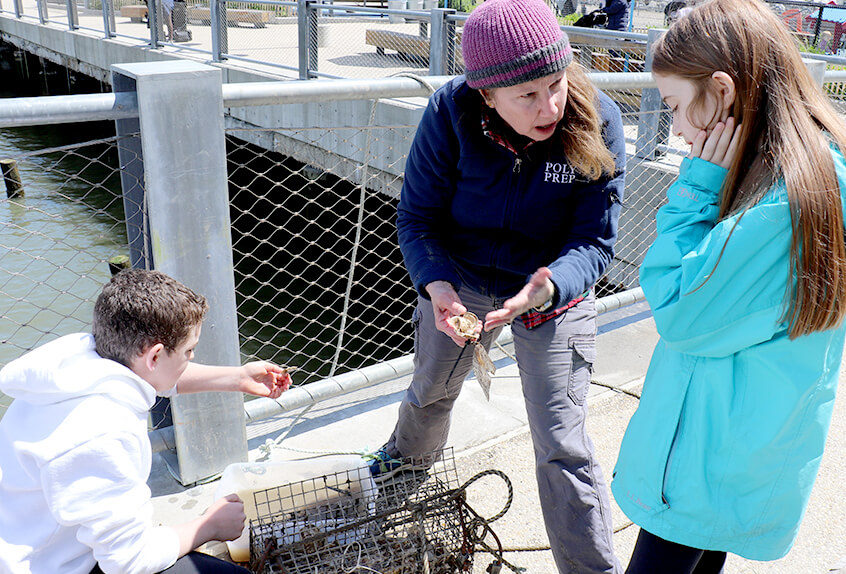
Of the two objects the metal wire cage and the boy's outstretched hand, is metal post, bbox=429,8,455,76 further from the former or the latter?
the boy's outstretched hand

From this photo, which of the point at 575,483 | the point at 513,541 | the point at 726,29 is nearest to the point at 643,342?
the point at 513,541

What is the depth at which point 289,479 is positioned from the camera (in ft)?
8.37

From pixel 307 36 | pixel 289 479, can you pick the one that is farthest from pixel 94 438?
pixel 307 36

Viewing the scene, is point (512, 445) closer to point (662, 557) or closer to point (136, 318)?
point (662, 557)

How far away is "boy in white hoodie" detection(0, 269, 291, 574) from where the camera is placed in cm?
155

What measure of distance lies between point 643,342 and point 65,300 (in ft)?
20.9

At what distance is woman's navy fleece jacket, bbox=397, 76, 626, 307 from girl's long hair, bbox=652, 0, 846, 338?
0.54 metres

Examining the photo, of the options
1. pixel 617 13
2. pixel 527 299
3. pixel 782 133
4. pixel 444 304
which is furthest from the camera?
pixel 617 13

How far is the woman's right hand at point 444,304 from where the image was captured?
210 centimetres

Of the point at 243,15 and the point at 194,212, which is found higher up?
the point at 194,212

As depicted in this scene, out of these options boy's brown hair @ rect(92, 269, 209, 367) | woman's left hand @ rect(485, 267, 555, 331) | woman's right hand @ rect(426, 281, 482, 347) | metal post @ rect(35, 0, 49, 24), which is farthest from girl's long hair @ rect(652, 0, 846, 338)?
metal post @ rect(35, 0, 49, 24)

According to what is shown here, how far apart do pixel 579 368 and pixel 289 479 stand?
106cm

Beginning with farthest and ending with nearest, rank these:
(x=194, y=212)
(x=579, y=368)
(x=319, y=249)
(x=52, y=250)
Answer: (x=319, y=249)
(x=52, y=250)
(x=194, y=212)
(x=579, y=368)

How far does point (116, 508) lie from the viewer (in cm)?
159
